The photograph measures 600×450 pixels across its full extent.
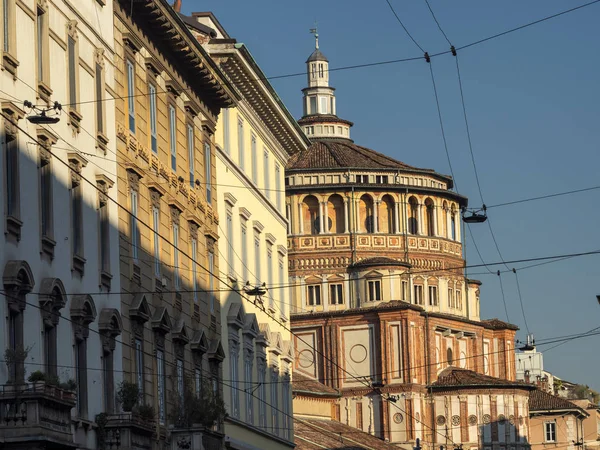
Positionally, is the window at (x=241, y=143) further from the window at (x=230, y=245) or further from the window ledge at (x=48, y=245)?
the window ledge at (x=48, y=245)

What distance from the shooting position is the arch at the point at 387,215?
418 feet

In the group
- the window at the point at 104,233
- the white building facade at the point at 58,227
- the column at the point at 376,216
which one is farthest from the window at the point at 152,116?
the column at the point at 376,216

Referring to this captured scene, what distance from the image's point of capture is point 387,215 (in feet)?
419

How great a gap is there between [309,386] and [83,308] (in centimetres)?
7862

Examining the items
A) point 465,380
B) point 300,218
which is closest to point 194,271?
point 300,218

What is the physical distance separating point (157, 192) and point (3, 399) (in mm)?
15949

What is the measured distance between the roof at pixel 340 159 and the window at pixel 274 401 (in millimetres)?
65007

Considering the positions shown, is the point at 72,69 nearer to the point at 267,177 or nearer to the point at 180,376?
the point at 180,376

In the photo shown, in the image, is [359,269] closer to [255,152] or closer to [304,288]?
[304,288]

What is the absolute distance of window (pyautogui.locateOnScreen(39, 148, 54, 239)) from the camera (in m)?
32.1

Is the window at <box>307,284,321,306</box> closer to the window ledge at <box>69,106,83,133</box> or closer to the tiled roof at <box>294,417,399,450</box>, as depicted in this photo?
the tiled roof at <box>294,417,399,450</box>

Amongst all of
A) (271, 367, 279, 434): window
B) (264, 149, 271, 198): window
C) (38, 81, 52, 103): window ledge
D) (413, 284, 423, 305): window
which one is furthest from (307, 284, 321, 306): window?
(38, 81, 52, 103): window ledge

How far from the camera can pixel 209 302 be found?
49.0 m

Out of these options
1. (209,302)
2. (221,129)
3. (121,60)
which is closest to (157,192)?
(121,60)
